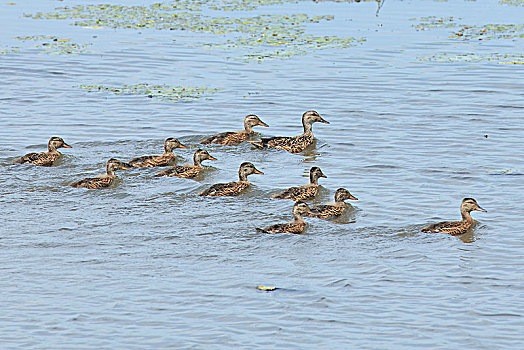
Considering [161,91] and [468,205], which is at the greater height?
[161,91]

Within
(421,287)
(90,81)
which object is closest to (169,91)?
(90,81)

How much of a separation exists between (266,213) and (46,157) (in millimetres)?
4212

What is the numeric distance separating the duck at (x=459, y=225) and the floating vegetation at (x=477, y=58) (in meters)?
12.4

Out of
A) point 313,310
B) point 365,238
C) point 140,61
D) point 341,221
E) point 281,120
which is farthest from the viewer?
point 140,61

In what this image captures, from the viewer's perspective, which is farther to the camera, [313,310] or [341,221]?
[341,221]

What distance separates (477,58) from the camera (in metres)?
24.9

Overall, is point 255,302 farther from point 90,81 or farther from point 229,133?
point 90,81

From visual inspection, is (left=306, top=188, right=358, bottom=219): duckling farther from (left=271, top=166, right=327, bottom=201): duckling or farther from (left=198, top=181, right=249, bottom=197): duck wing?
(left=198, top=181, right=249, bottom=197): duck wing

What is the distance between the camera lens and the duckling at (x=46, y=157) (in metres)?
15.4

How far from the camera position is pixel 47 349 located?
352 inches

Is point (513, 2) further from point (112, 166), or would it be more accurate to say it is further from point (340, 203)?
point (112, 166)

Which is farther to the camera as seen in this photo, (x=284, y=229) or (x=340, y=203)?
(x=340, y=203)

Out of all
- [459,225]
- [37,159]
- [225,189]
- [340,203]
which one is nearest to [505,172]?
[459,225]

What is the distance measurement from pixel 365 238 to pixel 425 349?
332 centimetres
